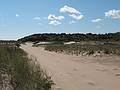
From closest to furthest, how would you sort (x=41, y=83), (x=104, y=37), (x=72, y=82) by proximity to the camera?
(x=41, y=83) → (x=72, y=82) → (x=104, y=37)

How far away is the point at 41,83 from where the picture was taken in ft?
30.9

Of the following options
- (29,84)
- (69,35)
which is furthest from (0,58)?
(69,35)

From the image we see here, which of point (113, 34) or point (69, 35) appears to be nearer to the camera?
point (113, 34)

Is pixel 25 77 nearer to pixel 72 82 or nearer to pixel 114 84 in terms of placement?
pixel 72 82

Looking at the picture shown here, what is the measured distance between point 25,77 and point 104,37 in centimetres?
11456

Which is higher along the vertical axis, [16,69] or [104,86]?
[16,69]

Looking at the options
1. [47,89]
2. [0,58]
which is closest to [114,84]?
[47,89]

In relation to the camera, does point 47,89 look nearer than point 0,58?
Yes

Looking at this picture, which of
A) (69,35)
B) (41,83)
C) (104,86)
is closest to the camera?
(41,83)

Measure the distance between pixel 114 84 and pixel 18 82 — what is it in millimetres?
3946

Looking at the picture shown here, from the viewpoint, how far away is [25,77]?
9.78 metres

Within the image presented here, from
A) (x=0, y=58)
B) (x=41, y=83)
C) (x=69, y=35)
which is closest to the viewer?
(x=41, y=83)

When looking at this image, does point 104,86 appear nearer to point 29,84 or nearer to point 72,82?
point 72,82

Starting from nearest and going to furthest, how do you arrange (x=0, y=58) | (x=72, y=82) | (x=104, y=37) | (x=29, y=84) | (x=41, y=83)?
(x=29, y=84) < (x=41, y=83) < (x=72, y=82) < (x=0, y=58) < (x=104, y=37)
